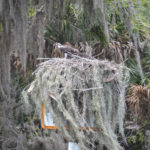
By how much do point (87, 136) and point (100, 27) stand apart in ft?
8.29

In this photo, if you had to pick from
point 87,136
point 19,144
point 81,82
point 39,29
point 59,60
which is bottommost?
point 19,144

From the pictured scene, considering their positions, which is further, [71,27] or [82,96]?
[71,27]

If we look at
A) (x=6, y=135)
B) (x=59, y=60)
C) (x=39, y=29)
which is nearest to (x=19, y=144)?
(x=6, y=135)

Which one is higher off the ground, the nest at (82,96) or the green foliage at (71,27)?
the green foliage at (71,27)

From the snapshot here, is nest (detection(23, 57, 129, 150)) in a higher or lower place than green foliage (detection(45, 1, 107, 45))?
lower

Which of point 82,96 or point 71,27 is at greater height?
point 71,27

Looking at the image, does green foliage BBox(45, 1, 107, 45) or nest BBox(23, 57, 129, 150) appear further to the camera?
green foliage BBox(45, 1, 107, 45)

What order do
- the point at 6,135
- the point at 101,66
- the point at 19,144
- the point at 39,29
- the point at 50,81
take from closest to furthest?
the point at 50,81, the point at 101,66, the point at 39,29, the point at 19,144, the point at 6,135

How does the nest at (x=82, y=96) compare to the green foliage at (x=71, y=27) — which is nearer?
the nest at (x=82, y=96)

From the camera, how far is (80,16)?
6.52 meters

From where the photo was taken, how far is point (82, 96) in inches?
130

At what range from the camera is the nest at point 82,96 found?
123 inches

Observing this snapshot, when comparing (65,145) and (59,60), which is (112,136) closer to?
(59,60)

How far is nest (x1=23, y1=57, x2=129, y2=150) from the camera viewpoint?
312cm
